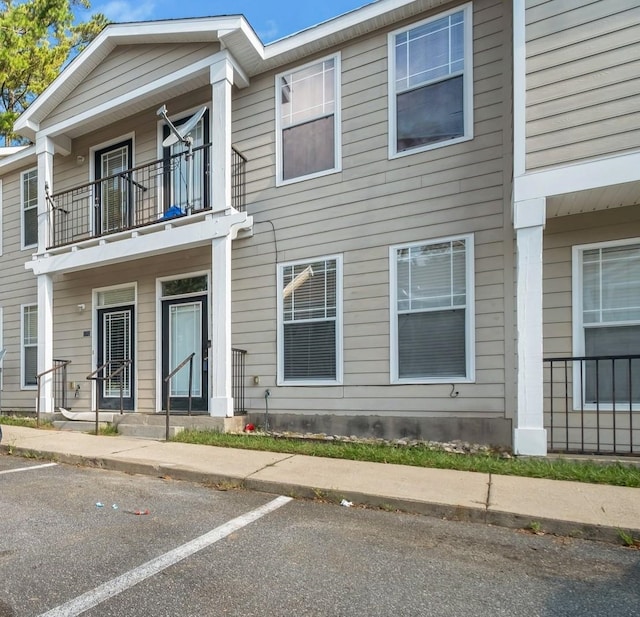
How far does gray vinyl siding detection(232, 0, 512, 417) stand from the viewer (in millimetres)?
6094

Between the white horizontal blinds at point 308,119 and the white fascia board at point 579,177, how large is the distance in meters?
2.91

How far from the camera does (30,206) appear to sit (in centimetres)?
1077

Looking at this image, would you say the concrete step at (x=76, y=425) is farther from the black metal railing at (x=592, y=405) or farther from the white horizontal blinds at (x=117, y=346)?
the black metal railing at (x=592, y=405)

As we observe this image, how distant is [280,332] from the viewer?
7.44m

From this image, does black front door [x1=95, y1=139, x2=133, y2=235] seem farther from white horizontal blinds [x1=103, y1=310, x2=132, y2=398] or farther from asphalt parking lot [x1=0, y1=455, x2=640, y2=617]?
asphalt parking lot [x1=0, y1=455, x2=640, y2=617]

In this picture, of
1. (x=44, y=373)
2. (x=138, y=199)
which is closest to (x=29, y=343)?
(x=44, y=373)

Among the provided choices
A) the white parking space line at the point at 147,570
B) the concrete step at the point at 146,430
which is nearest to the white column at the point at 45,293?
the concrete step at the point at 146,430

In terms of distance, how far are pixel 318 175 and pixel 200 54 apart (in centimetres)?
278

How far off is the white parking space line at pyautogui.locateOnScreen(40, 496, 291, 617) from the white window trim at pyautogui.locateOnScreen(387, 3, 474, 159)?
4903 millimetres

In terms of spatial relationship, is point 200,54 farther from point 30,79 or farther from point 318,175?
point 30,79

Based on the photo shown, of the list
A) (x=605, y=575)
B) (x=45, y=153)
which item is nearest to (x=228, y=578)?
(x=605, y=575)

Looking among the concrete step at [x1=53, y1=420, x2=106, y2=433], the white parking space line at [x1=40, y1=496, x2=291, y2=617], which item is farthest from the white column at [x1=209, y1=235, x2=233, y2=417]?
the white parking space line at [x1=40, y1=496, x2=291, y2=617]

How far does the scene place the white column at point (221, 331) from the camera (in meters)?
7.15

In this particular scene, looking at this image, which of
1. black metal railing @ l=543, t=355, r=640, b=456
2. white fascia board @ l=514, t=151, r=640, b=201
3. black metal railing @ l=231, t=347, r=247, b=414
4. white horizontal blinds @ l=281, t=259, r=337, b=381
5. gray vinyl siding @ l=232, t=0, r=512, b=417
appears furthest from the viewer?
black metal railing @ l=231, t=347, r=247, b=414
